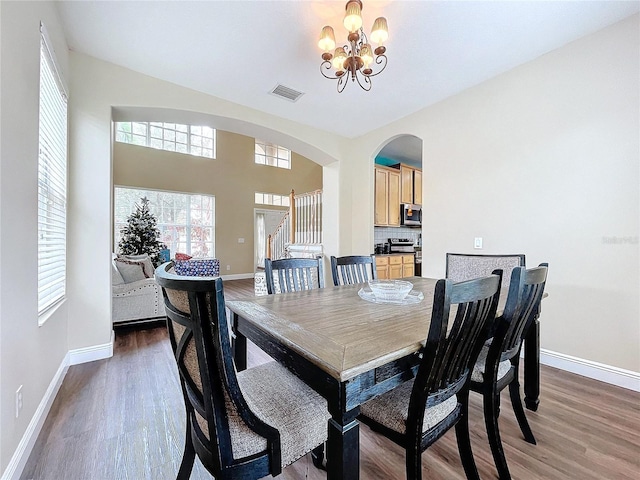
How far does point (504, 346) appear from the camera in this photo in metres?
1.32

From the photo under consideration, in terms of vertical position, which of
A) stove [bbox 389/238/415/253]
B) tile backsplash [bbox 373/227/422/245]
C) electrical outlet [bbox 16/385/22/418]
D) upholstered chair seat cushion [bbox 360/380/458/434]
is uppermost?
tile backsplash [bbox 373/227/422/245]

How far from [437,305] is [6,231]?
6.13 feet

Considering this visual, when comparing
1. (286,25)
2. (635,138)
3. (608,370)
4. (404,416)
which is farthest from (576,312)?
(286,25)

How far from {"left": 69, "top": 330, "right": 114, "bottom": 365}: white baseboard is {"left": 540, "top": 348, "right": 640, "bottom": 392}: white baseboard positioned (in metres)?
4.00

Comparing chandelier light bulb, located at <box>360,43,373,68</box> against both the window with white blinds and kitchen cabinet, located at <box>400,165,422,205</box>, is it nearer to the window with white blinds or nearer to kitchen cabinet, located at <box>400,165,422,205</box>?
the window with white blinds

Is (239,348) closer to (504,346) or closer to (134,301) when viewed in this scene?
(504,346)

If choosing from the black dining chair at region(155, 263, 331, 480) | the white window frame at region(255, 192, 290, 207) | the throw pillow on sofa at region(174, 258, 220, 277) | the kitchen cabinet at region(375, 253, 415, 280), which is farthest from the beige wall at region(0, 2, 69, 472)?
the white window frame at region(255, 192, 290, 207)

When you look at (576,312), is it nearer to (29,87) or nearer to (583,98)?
(583,98)

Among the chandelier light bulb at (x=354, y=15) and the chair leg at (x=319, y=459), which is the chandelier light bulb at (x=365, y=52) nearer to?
the chandelier light bulb at (x=354, y=15)

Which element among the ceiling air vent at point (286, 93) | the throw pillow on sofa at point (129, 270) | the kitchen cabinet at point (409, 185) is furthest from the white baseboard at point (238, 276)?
the ceiling air vent at point (286, 93)

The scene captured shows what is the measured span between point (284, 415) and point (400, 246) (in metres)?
4.56

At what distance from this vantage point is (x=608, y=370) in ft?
7.25

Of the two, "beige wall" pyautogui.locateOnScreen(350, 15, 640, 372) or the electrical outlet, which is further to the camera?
"beige wall" pyautogui.locateOnScreen(350, 15, 640, 372)

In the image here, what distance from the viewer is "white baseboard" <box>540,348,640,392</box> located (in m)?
2.12
